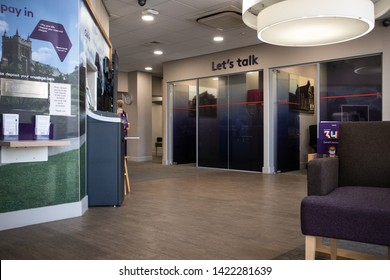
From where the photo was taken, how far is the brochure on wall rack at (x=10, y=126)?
145 inches

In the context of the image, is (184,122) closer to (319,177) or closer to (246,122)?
(246,122)

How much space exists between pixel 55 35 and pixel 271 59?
6138 millimetres

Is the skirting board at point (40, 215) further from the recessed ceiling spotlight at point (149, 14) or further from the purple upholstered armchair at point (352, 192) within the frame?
the recessed ceiling spotlight at point (149, 14)

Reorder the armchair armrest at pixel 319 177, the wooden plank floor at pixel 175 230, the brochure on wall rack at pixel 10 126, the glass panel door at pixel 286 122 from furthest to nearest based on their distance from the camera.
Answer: the glass panel door at pixel 286 122, the brochure on wall rack at pixel 10 126, the wooden plank floor at pixel 175 230, the armchair armrest at pixel 319 177

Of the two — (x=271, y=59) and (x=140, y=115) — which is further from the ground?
(x=271, y=59)

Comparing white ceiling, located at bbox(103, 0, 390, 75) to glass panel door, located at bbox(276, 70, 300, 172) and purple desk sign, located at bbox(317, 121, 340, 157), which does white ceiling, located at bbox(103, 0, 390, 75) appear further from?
purple desk sign, located at bbox(317, 121, 340, 157)

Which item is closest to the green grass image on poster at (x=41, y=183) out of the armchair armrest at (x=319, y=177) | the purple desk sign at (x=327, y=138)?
the purple desk sign at (x=327, y=138)

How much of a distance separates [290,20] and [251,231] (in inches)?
82.9

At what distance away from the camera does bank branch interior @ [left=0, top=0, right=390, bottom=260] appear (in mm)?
2693

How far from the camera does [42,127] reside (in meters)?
3.94

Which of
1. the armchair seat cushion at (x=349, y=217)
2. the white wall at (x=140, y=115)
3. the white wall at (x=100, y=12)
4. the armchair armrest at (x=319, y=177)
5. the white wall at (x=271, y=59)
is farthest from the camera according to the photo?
the white wall at (x=140, y=115)

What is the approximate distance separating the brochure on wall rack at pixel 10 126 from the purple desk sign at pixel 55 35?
0.90 metres

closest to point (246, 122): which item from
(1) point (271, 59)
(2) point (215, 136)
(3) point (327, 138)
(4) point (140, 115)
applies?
(2) point (215, 136)
